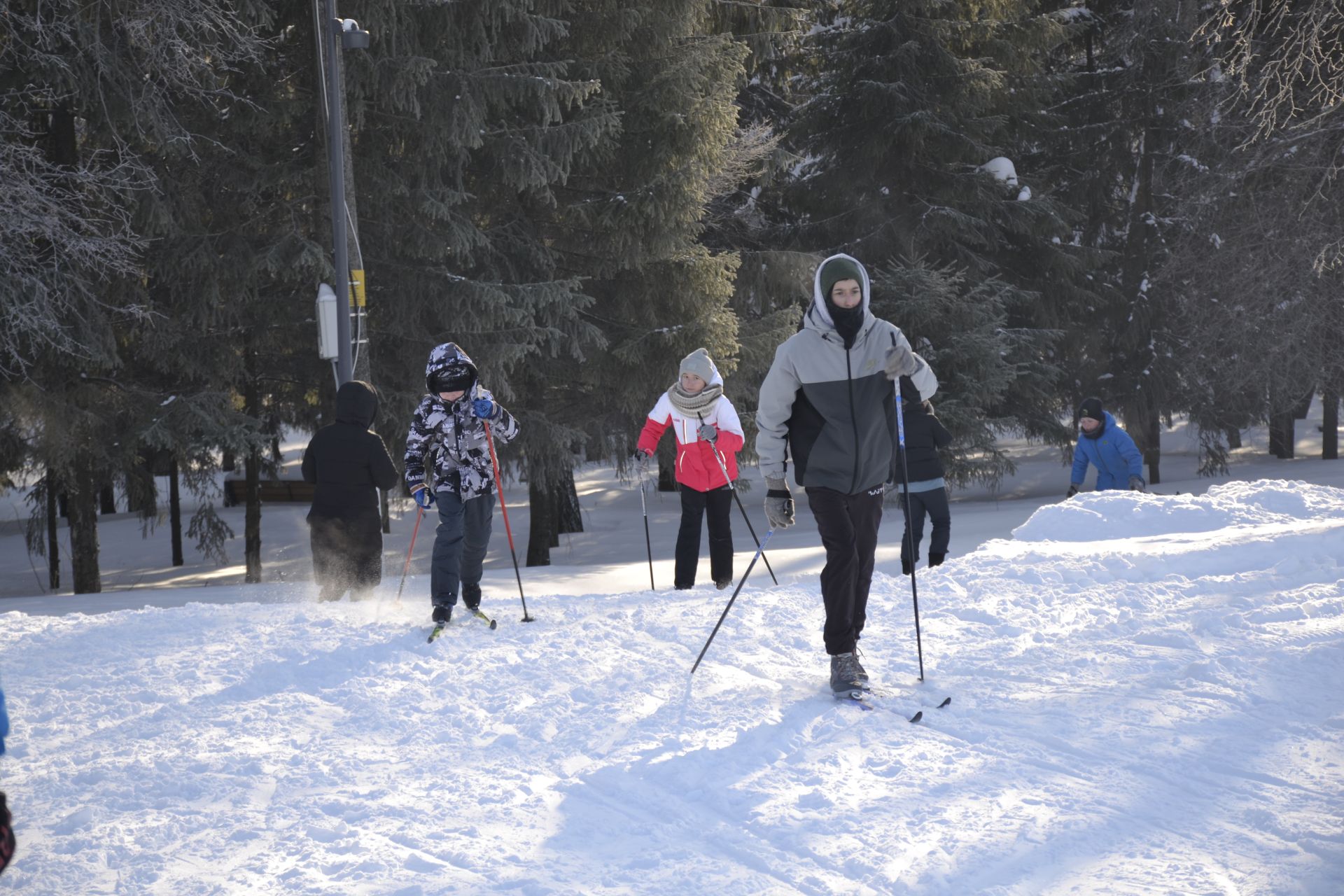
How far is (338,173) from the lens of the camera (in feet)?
36.8

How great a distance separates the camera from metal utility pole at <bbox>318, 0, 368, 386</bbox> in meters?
11.1

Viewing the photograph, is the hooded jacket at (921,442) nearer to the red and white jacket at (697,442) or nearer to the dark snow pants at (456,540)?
the red and white jacket at (697,442)

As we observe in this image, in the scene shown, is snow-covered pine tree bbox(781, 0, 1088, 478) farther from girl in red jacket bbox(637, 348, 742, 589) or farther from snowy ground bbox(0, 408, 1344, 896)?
snowy ground bbox(0, 408, 1344, 896)

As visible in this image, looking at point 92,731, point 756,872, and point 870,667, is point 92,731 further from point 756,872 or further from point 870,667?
point 870,667

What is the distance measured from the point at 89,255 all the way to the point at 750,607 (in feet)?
23.4

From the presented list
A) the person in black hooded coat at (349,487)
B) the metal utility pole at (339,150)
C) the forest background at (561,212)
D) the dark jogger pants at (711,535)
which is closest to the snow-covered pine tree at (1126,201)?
the forest background at (561,212)

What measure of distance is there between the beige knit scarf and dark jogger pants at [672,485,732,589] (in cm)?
58

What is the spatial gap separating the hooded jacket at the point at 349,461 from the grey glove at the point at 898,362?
4.01 meters

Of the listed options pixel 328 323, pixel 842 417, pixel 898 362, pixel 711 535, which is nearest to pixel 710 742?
pixel 842 417

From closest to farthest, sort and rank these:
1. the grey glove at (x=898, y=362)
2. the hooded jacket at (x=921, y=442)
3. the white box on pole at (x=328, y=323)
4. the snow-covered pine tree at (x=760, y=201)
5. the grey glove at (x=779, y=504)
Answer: the grey glove at (x=898, y=362) → the grey glove at (x=779, y=504) → the hooded jacket at (x=921, y=442) → the white box on pole at (x=328, y=323) → the snow-covered pine tree at (x=760, y=201)

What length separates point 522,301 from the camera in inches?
512

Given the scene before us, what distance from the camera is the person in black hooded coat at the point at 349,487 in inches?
318

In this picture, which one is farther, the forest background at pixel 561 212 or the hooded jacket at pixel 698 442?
the forest background at pixel 561 212

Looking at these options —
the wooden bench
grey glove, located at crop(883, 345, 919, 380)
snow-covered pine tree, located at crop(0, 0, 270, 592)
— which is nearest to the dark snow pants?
grey glove, located at crop(883, 345, 919, 380)
